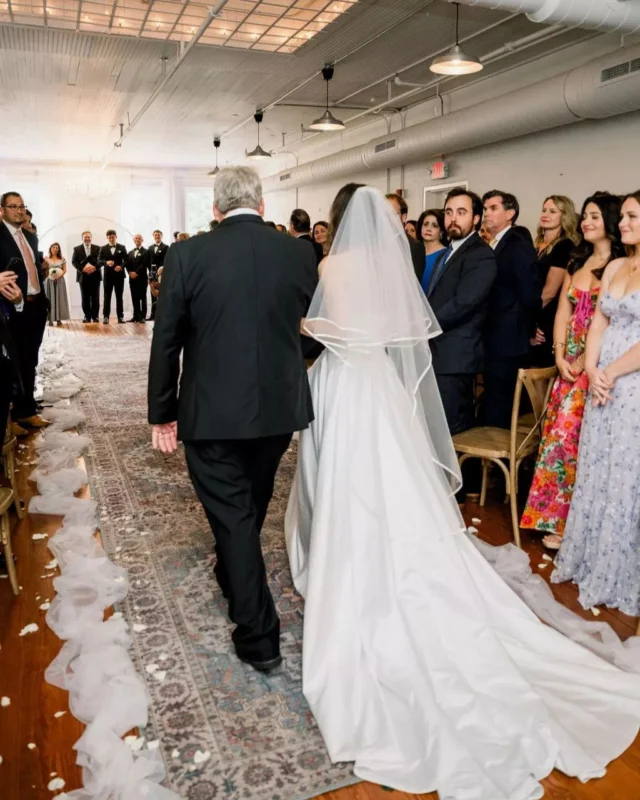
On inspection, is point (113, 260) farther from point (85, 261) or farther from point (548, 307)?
point (548, 307)

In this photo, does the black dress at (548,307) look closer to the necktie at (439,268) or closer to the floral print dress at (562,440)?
the necktie at (439,268)

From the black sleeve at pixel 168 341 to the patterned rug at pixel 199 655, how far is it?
2.75 feet

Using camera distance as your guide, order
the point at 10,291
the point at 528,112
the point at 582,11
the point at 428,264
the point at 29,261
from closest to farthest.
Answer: the point at 10,291, the point at 428,264, the point at 582,11, the point at 29,261, the point at 528,112

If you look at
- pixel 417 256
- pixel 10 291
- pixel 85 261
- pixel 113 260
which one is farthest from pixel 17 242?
pixel 85 261

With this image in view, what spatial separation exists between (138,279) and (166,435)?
39.6 ft

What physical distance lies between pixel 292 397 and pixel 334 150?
12.8m

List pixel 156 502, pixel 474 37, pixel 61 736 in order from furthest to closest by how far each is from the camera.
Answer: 1. pixel 474 37
2. pixel 156 502
3. pixel 61 736

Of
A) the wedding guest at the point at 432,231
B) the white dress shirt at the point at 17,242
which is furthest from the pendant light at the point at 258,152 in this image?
the wedding guest at the point at 432,231

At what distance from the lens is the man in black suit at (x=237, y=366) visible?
221 centimetres

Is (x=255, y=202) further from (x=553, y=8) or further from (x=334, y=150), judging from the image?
(x=334, y=150)

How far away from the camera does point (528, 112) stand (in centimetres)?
734

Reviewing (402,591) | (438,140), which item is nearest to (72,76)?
(438,140)

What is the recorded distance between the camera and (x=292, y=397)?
235 cm

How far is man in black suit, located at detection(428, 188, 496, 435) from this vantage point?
3623mm
